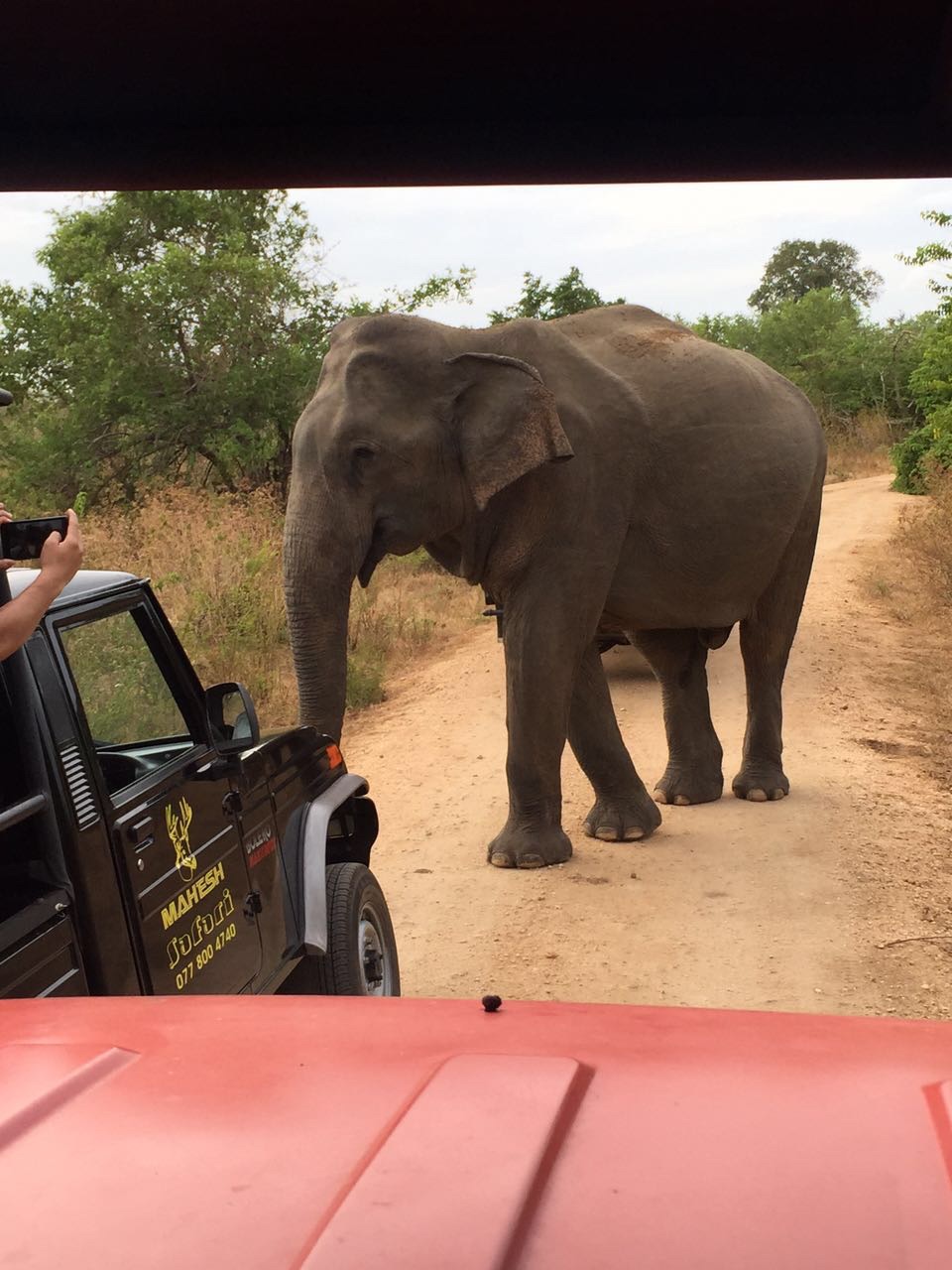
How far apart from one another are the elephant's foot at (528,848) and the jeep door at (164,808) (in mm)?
3212

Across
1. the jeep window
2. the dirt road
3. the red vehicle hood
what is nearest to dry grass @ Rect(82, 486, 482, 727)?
the dirt road

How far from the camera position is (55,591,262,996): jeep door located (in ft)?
11.3

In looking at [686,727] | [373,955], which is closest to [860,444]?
[686,727]

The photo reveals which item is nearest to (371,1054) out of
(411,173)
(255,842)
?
(411,173)

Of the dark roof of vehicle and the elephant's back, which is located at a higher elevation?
the elephant's back

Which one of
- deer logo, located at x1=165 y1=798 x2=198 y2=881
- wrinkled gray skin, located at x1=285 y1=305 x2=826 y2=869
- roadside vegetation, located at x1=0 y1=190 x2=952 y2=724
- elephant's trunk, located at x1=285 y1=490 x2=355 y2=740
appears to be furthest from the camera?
roadside vegetation, located at x1=0 y1=190 x2=952 y2=724

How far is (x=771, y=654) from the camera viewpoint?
8.97 m

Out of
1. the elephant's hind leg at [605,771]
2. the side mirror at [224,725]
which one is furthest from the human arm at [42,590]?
the elephant's hind leg at [605,771]

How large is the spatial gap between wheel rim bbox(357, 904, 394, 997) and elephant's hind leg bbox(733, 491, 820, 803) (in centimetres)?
399

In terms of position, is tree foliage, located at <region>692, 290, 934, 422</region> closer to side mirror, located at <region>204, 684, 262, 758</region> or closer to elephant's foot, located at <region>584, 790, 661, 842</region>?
elephant's foot, located at <region>584, 790, 661, 842</region>

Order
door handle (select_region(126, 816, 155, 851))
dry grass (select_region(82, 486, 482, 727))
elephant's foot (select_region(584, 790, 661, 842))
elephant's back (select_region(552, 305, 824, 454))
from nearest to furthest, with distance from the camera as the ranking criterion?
1. door handle (select_region(126, 816, 155, 851))
2. elephant's foot (select_region(584, 790, 661, 842))
3. elephant's back (select_region(552, 305, 824, 454))
4. dry grass (select_region(82, 486, 482, 727))

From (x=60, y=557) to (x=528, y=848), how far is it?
Result: 491 centimetres

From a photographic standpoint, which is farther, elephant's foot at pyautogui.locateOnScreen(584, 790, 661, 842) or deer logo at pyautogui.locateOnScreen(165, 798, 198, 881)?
elephant's foot at pyautogui.locateOnScreen(584, 790, 661, 842)

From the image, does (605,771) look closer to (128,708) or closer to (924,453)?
(128,708)
